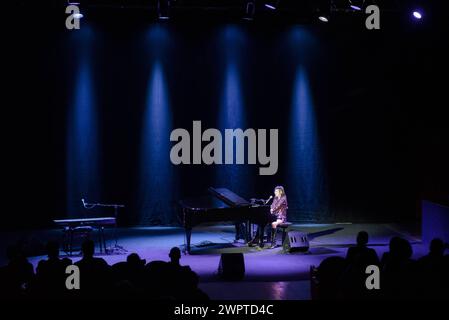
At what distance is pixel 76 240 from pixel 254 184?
4.28 metres

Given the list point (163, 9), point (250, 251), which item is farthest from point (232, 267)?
point (163, 9)

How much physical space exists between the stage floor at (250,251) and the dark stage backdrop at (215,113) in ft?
2.77

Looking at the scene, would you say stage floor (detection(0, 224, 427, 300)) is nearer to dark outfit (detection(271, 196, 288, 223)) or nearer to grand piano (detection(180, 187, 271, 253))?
grand piano (detection(180, 187, 271, 253))

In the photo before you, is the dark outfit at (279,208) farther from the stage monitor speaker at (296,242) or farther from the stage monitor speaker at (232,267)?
the stage monitor speaker at (232,267)

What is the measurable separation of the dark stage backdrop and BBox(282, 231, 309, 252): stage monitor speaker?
3.66 m

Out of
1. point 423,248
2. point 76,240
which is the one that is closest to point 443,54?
point 423,248

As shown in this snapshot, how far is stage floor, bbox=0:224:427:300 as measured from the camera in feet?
23.7

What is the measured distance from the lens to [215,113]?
516 inches

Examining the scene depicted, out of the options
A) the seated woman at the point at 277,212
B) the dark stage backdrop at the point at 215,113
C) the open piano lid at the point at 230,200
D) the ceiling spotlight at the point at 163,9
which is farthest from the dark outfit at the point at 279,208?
the ceiling spotlight at the point at 163,9

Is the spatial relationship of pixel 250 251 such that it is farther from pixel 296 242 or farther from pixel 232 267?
pixel 232 267

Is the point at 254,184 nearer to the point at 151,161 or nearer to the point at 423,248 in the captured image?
the point at 151,161

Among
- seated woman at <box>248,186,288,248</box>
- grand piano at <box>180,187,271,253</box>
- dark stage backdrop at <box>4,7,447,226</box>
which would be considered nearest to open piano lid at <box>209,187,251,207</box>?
grand piano at <box>180,187,271,253</box>

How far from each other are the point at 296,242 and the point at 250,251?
31.6 inches

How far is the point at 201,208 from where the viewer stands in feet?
30.8
